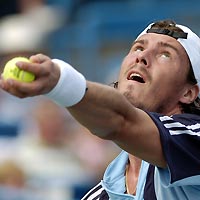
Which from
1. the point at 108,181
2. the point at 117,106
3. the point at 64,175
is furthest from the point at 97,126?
the point at 64,175

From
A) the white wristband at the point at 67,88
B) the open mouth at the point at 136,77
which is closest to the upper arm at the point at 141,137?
the white wristband at the point at 67,88

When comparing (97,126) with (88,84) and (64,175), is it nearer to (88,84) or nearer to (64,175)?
(88,84)

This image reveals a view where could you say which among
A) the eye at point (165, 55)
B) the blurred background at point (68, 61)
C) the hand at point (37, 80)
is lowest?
the blurred background at point (68, 61)

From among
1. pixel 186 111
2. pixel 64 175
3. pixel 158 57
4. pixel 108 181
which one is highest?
pixel 158 57

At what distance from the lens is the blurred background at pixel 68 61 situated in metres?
5.62

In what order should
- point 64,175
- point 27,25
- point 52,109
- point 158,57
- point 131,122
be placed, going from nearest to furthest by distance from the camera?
1. point 131,122
2. point 158,57
3. point 64,175
4. point 52,109
5. point 27,25

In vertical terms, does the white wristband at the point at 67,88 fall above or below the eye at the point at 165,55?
above

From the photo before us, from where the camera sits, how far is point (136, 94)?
2789mm

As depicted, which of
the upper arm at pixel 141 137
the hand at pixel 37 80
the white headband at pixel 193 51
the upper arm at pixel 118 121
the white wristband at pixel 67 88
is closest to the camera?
the hand at pixel 37 80

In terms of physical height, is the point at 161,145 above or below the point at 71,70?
below

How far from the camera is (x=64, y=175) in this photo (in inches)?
219

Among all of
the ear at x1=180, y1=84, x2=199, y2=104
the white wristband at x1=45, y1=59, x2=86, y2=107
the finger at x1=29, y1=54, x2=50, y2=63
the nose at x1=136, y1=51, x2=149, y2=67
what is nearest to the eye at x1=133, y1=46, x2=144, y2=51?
the nose at x1=136, y1=51, x2=149, y2=67

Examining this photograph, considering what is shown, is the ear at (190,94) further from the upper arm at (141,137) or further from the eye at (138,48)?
the upper arm at (141,137)

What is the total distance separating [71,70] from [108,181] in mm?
826
